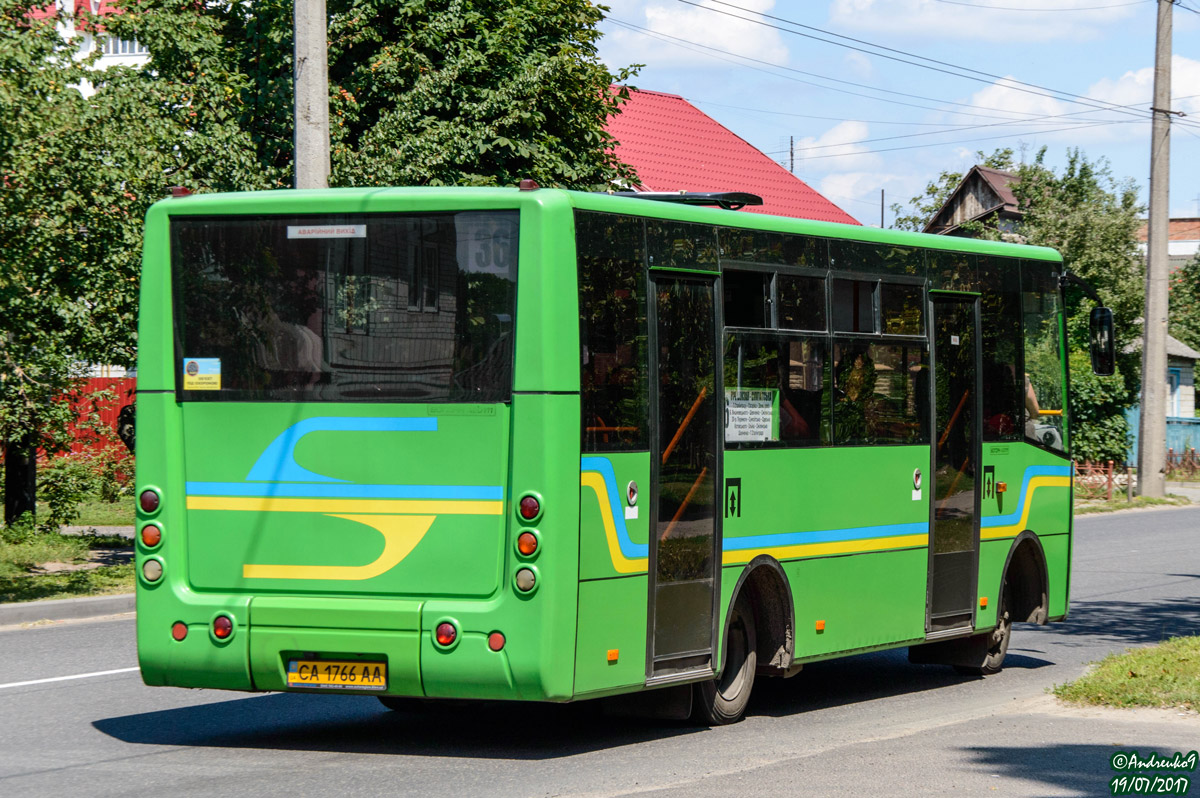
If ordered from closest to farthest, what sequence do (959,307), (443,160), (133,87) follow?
(959,307)
(133,87)
(443,160)

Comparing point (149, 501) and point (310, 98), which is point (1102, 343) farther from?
point (149, 501)

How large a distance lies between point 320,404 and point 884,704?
4758 mm

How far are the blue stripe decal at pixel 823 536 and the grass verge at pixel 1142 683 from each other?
1.47 m

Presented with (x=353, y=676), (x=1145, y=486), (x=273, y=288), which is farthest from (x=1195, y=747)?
(x=1145, y=486)

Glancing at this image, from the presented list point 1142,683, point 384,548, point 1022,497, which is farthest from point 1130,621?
point 384,548

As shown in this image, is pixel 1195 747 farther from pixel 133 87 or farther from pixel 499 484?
pixel 133 87

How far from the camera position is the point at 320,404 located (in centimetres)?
818

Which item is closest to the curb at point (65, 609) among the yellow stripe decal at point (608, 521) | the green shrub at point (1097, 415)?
the yellow stripe decal at point (608, 521)

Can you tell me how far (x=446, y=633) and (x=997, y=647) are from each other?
5941mm

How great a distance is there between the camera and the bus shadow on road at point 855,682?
35.2 ft

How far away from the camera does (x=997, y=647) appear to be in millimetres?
12203

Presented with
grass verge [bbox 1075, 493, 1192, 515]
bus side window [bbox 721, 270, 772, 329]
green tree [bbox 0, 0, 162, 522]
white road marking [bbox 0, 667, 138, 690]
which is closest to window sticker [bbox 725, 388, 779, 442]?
bus side window [bbox 721, 270, 772, 329]

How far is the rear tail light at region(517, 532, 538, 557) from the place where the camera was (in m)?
7.76
